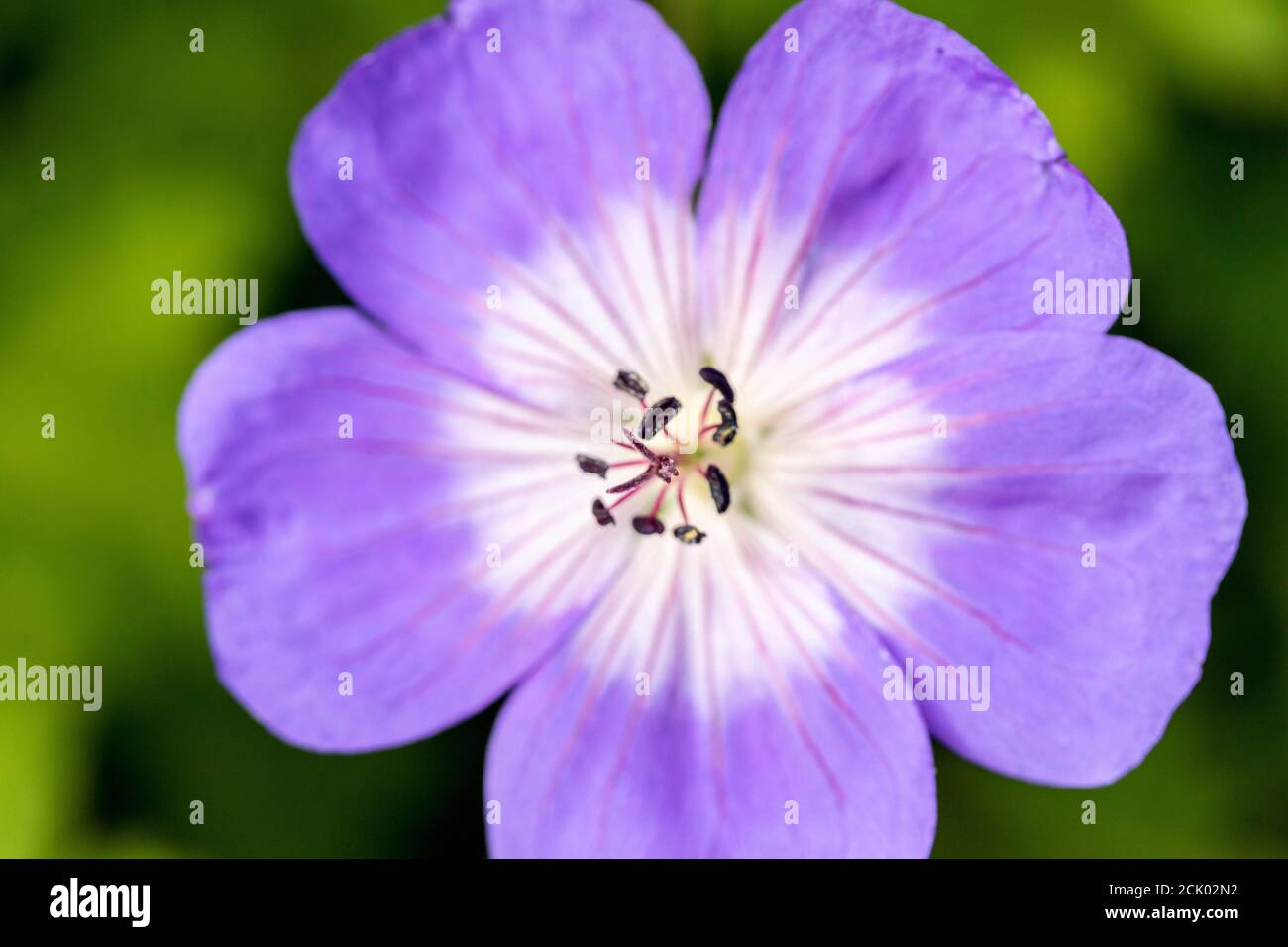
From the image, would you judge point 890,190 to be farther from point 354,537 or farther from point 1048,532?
point 354,537

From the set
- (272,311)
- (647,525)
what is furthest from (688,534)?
(272,311)

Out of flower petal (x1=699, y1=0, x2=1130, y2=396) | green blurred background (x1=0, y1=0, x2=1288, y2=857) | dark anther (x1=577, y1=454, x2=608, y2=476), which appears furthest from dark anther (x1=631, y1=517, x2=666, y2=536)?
green blurred background (x1=0, y1=0, x2=1288, y2=857)

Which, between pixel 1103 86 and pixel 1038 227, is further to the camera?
pixel 1103 86

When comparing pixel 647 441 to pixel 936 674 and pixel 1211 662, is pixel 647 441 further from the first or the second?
pixel 1211 662

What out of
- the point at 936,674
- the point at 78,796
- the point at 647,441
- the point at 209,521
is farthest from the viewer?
the point at 78,796

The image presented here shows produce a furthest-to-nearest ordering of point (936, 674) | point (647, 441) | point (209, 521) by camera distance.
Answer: point (647, 441) < point (936, 674) < point (209, 521)

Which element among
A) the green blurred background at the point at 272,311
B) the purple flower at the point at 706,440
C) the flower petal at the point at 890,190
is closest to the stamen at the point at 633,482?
the purple flower at the point at 706,440

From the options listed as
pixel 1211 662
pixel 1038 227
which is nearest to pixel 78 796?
pixel 1038 227

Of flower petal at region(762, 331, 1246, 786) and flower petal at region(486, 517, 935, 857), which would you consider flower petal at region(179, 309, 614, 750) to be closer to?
flower petal at region(486, 517, 935, 857)
